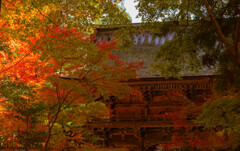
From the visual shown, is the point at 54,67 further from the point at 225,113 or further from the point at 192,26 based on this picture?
the point at 225,113

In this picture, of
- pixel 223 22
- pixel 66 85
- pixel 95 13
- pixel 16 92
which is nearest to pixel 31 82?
pixel 16 92

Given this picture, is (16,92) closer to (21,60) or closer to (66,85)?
(21,60)

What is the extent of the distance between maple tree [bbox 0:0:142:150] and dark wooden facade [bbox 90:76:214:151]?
3059mm

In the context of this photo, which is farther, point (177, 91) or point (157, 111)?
point (157, 111)

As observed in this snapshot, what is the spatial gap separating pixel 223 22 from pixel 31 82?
6.18 metres

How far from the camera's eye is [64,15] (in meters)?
6.84

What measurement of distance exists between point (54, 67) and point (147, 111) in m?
5.84

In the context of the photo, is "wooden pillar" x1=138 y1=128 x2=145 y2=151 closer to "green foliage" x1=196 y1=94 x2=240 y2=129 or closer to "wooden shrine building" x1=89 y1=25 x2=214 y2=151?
"wooden shrine building" x1=89 y1=25 x2=214 y2=151

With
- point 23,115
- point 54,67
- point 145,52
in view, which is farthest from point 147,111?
point 23,115

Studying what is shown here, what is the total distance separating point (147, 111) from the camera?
1198 centimetres

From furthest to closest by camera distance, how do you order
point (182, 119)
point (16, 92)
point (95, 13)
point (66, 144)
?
point (182, 119), point (66, 144), point (16, 92), point (95, 13)

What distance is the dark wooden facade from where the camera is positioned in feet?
36.2

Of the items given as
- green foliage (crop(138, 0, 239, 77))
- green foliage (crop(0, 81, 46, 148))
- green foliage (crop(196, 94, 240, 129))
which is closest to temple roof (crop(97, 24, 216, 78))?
green foliage (crop(138, 0, 239, 77))

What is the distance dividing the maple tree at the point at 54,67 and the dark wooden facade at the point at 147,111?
306cm
